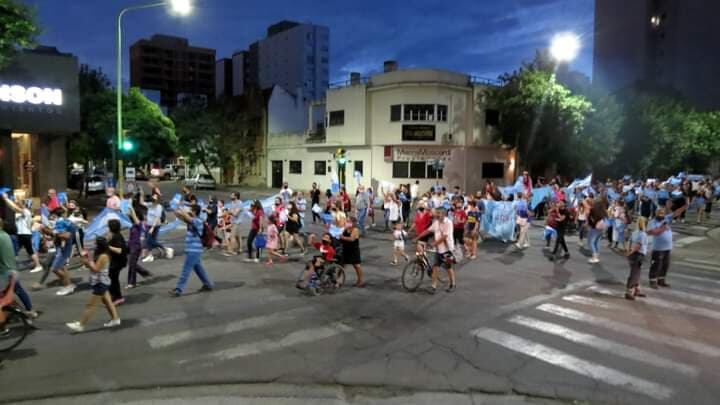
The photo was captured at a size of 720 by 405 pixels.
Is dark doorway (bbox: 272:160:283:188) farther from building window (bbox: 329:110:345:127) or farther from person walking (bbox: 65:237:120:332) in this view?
person walking (bbox: 65:237:120:332)

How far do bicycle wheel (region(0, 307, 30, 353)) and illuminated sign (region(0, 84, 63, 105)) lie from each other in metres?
15.1

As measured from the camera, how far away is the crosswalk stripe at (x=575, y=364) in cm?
570

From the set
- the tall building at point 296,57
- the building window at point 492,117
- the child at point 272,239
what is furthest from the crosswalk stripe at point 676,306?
the tall building at point 296,57

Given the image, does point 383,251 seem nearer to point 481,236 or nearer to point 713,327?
point 481,236

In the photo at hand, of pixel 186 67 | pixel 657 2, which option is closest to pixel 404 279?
pixel 657 2

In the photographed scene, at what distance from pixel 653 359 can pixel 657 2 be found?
75.9 m

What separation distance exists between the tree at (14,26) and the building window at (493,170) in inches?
1182

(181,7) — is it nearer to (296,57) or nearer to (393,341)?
(393,341)

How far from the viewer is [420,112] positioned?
35.6 m

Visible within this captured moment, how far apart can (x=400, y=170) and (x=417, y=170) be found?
125 centimetres

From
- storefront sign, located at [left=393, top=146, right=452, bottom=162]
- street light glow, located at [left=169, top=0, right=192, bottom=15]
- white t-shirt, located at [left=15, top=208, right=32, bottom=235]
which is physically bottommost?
white t-shirt, located at [left=15, top=208, right=32, bottom=235]

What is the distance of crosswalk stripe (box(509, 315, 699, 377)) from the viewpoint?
6332 mm

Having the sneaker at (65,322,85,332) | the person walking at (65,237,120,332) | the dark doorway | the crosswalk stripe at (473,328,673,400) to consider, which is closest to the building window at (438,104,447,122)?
the dark doorway

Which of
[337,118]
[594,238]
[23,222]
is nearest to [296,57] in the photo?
[337,118]
